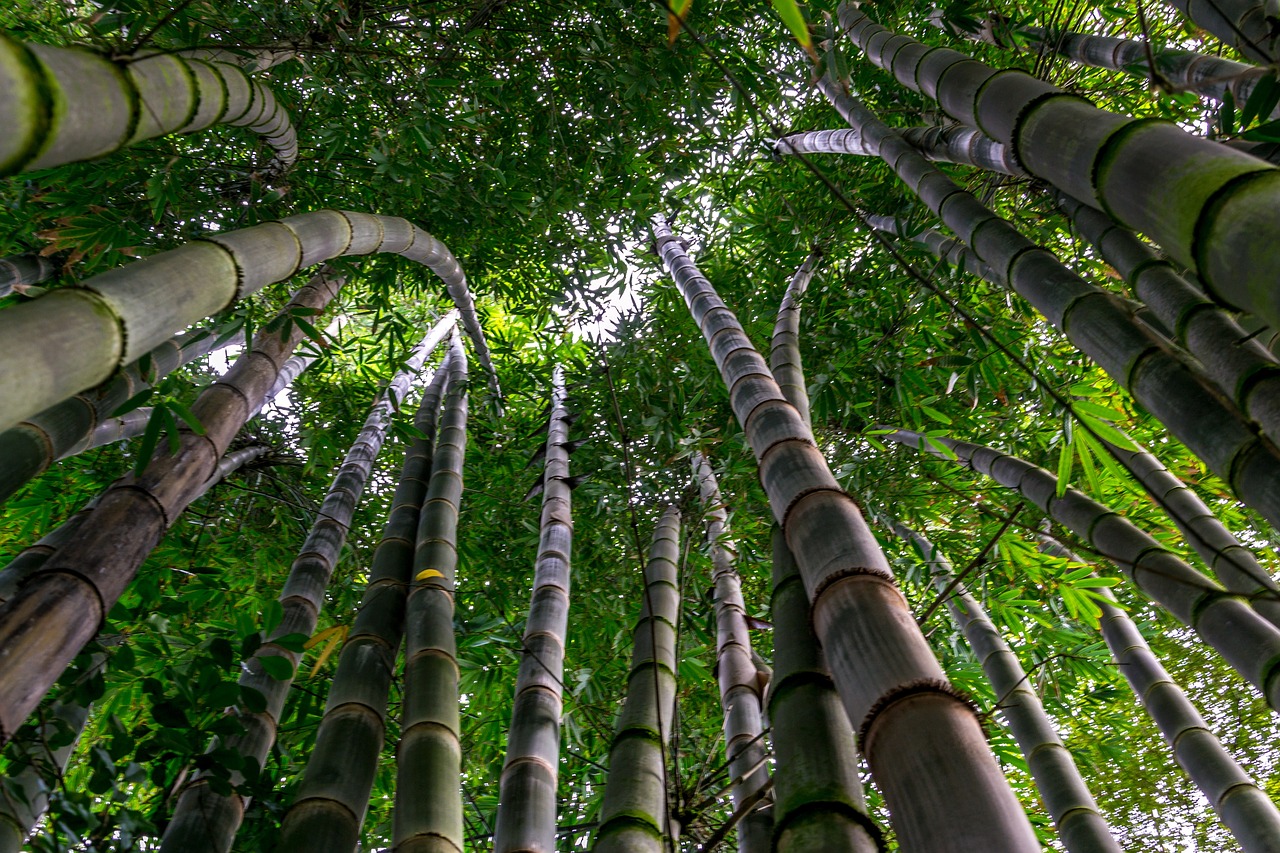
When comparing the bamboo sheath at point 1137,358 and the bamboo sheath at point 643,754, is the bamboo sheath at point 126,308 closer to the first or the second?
the bamboo sheath at point 643,754

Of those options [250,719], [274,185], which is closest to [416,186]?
[274,185]

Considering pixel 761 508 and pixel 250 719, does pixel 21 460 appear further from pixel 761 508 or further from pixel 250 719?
pixel 761 508

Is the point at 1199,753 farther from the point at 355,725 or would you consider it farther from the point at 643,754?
the point at 355,725

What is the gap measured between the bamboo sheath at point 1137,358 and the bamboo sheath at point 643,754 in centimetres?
100

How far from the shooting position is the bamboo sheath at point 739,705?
1546mm

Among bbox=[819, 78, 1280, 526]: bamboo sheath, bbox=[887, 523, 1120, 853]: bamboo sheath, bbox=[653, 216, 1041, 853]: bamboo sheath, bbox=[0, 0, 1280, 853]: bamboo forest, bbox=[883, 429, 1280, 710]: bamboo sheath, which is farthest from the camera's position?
bbox=[887, 523, 1120, 853]: bamboo sheath

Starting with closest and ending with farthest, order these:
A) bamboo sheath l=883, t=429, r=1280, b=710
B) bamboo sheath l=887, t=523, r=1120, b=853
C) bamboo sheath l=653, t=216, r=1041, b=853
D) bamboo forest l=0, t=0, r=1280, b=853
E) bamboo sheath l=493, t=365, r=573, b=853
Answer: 1. bamboo sheath l=653, t=216, r=1041, b=853
2. bamboo forest l=0, t=0, r=1280, b=853
3. bamboo sheath l=493, t=365, r=573, b=853
4. bamboo sheath l=883, t=429, r=1280, b=710
5. bamboo sheath l=887, t=523, r=1120, b=853

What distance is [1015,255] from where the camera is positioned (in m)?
1.79

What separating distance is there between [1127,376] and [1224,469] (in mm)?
228

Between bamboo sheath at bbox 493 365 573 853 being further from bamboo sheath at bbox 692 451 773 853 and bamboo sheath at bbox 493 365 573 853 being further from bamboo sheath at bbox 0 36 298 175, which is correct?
bamboo sheath at bbox 0 36 298 175

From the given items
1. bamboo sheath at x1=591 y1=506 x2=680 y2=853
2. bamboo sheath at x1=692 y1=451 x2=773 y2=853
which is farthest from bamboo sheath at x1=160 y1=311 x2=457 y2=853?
bamboo sheath at x1=692 y1=451 x2=773 y2=853

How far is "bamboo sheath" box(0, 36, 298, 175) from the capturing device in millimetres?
886

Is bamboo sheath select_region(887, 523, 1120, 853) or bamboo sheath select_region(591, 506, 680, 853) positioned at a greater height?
bamboo sheath select_region(887, 523, 1120, 853)

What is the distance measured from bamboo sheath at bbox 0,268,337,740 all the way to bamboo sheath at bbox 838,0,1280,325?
178 cm
